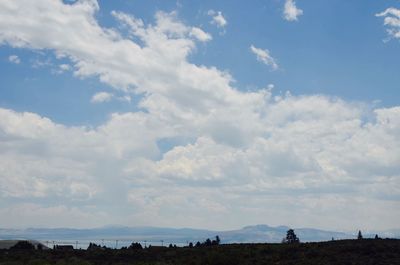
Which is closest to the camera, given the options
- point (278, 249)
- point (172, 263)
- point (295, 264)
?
point (295, 264)

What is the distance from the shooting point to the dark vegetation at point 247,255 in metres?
47.6

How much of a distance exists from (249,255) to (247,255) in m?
0.20

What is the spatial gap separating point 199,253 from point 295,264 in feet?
44.7

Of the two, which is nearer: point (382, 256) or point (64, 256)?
point (382, 256)

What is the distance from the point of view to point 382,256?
154 feet

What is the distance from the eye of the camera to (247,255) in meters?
53.1

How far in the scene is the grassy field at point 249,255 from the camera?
47.6 m

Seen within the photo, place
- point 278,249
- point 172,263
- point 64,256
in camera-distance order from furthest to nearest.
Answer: point 64,256 < point 278,249 < point 172,263

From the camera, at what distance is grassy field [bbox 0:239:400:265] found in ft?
156

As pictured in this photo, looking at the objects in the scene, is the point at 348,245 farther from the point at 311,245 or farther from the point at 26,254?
the point at 26,254

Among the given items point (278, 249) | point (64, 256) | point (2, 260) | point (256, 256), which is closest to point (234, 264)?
point (256, 256)

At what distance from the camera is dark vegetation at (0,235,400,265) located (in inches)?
1875

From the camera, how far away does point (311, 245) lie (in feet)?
185

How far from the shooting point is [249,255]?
53.1 m
